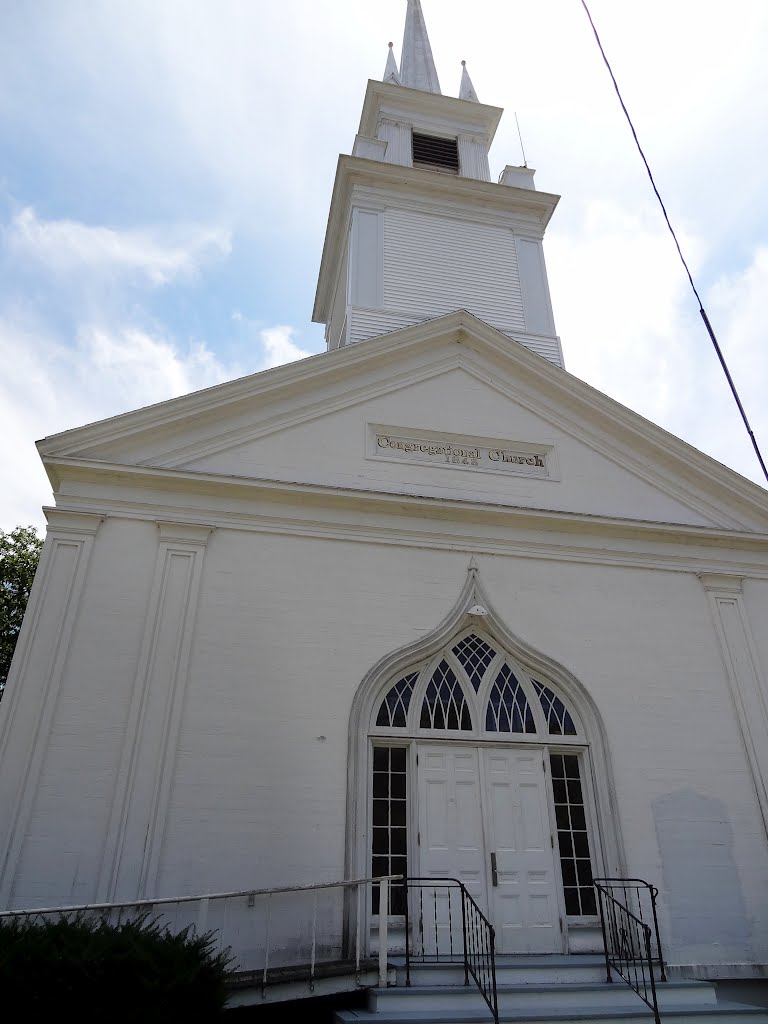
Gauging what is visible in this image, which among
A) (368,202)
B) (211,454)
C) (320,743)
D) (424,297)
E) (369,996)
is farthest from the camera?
(368,202)

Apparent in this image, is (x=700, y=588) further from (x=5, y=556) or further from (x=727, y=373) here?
(x=5, y=556)

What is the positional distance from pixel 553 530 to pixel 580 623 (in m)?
1.39

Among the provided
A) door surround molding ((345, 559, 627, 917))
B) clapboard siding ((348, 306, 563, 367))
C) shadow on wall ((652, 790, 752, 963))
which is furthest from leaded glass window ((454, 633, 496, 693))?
clapboard siding ((348, 306, 563, 367))

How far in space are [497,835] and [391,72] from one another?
19597mm

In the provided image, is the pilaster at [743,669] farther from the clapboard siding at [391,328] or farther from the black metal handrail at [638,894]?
the clapboard siding at [391,328]

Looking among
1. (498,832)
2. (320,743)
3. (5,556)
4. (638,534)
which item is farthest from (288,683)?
(5,556)

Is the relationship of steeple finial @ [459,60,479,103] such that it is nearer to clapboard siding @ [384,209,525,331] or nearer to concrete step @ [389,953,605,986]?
clapboard siding @ [384,209,525,331]

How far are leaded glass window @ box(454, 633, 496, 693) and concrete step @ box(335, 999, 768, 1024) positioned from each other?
3764mm

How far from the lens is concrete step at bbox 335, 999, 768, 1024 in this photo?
604cm

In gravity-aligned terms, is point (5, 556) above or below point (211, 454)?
above

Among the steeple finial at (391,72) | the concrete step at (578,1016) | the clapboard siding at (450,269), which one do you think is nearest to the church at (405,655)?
the concrete step at (578,1016)

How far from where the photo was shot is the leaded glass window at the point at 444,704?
9203mm

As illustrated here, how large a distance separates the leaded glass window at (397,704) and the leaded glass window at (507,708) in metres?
1.00

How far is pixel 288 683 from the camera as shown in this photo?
29.1ft
